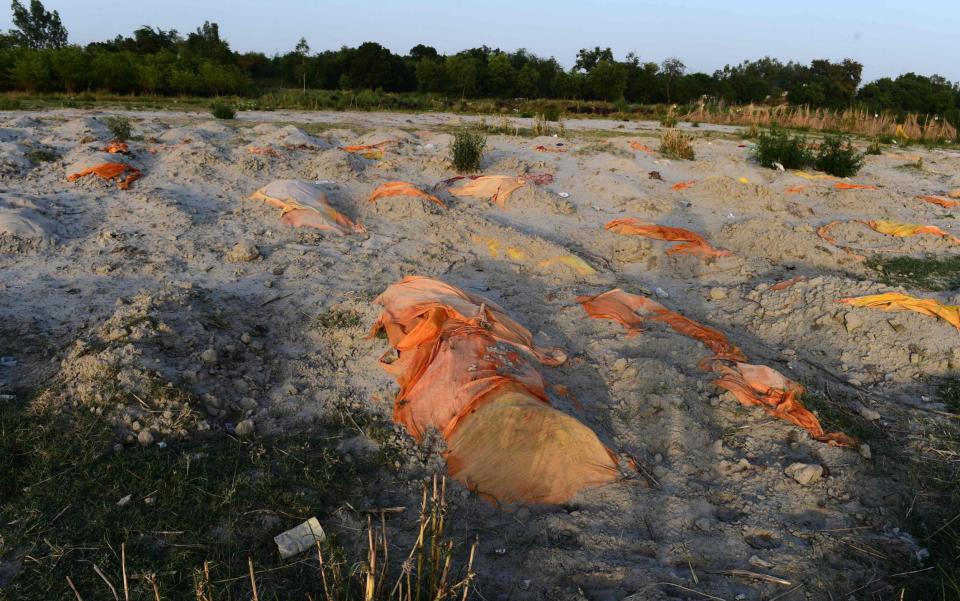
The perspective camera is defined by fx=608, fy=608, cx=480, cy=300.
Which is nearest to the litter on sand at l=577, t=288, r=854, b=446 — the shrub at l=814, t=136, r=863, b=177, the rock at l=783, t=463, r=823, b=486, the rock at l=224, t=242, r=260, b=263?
the rock at l=783, t=463, r=823, b=486

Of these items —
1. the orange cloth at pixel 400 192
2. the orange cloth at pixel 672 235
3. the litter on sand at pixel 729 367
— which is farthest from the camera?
the orange cloth at pixel 400 192

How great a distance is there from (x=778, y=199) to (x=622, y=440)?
21.3 feet

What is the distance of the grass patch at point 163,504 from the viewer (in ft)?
7.52

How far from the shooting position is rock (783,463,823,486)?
9.97 feet

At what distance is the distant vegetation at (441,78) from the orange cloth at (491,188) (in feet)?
45.8

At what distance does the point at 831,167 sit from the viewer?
10.3m

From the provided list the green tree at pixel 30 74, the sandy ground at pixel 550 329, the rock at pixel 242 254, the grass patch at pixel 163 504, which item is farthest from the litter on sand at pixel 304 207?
→ the green tree at pixel 30 74

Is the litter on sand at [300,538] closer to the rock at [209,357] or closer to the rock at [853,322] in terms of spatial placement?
the rock at [209,357]

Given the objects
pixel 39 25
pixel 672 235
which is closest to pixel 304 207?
pixel 672 235

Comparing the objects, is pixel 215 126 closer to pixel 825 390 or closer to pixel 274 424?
pixel 274 424

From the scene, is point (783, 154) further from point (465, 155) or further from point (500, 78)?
point (500, 78)

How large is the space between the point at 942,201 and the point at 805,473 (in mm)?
8293

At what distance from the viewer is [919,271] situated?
6.32m

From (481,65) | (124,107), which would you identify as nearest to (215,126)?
(124,107)
